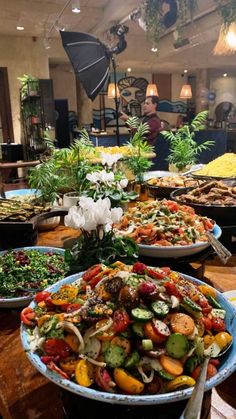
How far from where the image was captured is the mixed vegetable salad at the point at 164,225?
131 centimetres

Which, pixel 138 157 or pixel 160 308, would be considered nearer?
pixel 160 308

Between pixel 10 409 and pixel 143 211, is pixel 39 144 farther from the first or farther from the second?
pixel 10 409

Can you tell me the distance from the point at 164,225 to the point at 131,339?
76 centimetres

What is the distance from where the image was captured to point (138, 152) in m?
2.39

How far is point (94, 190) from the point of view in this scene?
1.47 m

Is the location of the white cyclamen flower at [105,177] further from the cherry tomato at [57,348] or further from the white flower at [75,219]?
the cherry tomato at [57,348]

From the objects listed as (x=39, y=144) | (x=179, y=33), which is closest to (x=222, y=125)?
(x=39, y=144)

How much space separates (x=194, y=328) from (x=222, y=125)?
12569 millimetres

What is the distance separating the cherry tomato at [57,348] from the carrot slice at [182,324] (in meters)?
0.23

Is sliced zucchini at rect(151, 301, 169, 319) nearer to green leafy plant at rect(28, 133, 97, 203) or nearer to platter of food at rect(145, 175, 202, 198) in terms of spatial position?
green leafy plant at rect(28, 133, 97, 203)

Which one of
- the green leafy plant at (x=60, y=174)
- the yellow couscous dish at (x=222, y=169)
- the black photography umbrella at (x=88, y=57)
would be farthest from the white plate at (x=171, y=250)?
the black photography umbrella at (x=88, y=57)

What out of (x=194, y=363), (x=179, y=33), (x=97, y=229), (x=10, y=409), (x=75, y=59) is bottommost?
(x=10, y=409)

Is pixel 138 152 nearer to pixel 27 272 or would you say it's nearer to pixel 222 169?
pixel 222 169

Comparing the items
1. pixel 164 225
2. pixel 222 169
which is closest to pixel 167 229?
pixel 164 225
